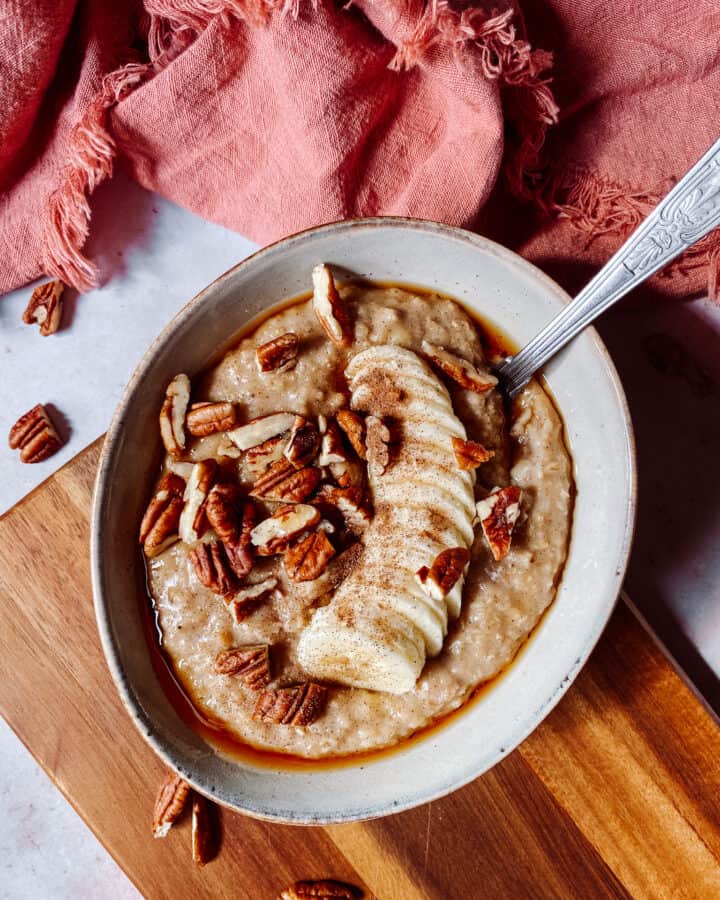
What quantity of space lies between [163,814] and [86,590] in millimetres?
661

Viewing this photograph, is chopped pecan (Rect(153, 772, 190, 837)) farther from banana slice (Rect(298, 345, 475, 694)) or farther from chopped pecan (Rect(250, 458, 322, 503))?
chopped pecan (Rect(250, 458, 322, 503))

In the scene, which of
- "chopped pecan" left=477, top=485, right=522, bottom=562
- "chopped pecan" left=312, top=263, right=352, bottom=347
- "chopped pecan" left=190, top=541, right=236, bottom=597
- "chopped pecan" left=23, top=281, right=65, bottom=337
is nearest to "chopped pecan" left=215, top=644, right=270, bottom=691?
"chopped pecan" left=190, top=541, right=236, bottom=597

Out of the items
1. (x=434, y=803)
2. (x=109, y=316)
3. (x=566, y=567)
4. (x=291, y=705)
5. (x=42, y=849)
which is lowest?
(x=434, y=803)

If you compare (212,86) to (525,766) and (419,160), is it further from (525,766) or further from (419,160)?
(525,766)

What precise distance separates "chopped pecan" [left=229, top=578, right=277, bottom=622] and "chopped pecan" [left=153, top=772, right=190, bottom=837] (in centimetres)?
58

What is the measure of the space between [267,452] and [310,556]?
0.93 ft

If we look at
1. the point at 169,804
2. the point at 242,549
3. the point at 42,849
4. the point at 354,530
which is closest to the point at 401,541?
the point at 354,530

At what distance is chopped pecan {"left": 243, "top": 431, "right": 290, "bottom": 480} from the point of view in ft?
6.90

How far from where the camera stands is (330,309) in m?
2.11

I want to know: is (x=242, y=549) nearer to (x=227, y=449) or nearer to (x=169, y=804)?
(x=227, y=449)

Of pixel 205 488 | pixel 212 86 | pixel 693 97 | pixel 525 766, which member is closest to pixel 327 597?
pixel 205 488

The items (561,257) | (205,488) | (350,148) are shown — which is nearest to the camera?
(205,488)

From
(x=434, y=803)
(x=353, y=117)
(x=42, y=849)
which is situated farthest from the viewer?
(x=42, y=849)

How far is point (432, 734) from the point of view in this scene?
221 cm
